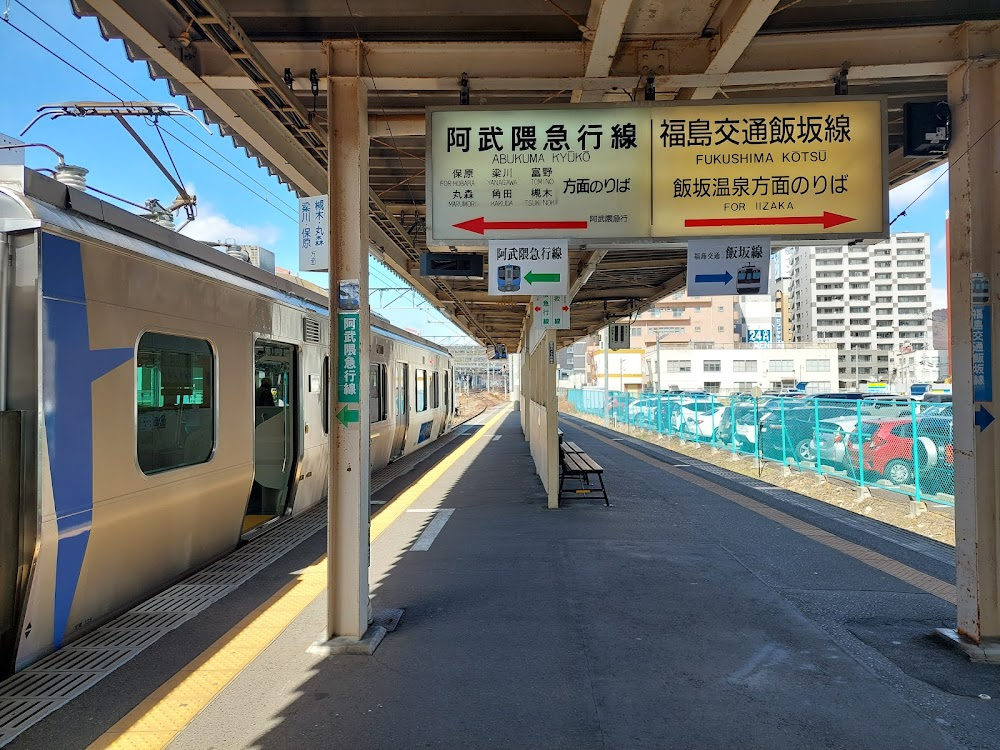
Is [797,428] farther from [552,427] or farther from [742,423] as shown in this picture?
[552,427]

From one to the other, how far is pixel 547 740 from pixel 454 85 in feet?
12.1

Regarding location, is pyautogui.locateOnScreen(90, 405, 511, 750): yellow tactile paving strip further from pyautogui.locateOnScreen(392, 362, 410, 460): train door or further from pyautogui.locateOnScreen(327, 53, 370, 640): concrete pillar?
pyautogui.locateOnScreen(392, 362, 410, 460): train door

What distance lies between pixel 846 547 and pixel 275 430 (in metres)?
5.76

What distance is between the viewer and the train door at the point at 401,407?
41.2 ft

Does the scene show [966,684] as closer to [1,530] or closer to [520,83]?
[520,83]

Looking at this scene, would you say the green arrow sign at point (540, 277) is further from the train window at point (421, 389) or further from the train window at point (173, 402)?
the train window at point (421, 389)

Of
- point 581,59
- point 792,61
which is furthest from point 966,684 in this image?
point 581,59

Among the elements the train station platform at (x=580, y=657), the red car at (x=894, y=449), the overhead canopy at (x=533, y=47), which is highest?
the overhead canopy at (x=533, y=47)

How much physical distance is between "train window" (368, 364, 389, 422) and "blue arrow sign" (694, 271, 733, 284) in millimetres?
7103

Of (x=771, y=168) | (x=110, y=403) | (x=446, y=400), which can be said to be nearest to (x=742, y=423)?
(x=446, y=400)

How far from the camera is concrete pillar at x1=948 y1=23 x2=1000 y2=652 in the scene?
3.90 m

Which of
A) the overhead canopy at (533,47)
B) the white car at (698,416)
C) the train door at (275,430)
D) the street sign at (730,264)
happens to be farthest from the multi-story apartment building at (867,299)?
the street sign at (730,264)

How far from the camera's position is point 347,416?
13.4 ft

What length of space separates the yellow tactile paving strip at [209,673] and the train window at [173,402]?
119cm
